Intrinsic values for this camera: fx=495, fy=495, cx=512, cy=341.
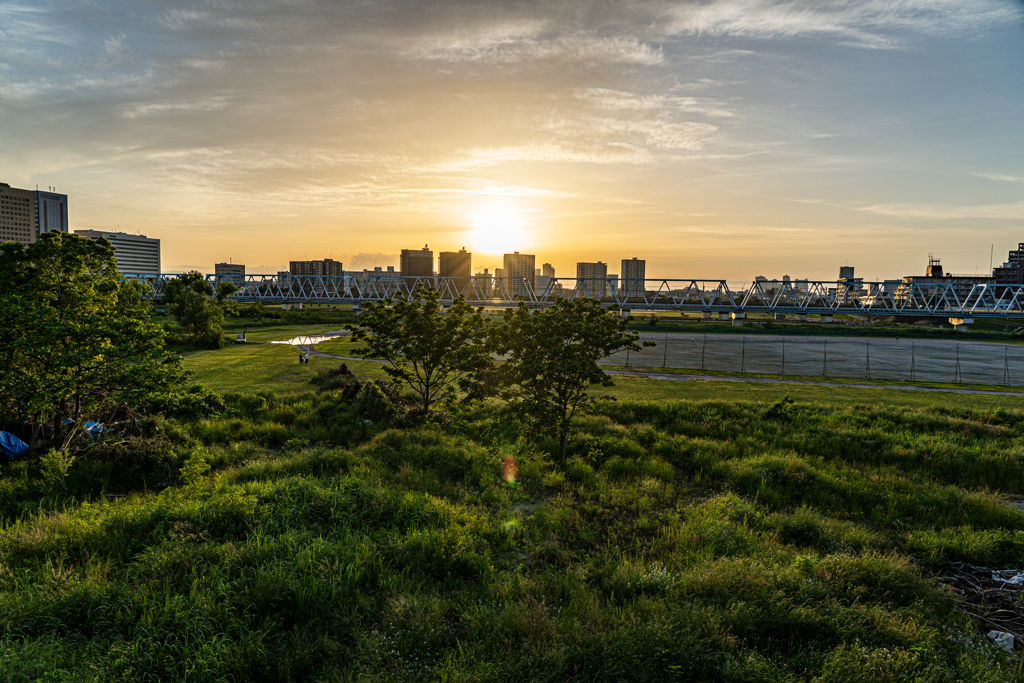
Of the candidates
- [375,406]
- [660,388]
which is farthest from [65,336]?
[660,388]

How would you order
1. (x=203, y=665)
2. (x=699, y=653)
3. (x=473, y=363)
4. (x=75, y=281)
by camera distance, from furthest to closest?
1. (x=473, y=363)
2. (x=75, y=281)
3. (x=699, y=653)
4. (x=203, y=665)

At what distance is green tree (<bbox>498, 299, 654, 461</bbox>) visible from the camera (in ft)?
46.4

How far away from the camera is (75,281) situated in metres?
12.6

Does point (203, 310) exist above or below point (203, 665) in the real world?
above

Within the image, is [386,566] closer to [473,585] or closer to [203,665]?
[473,585]

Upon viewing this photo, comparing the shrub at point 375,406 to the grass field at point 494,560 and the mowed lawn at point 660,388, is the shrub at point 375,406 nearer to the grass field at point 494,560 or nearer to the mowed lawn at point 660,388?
the grass field at point 494,560

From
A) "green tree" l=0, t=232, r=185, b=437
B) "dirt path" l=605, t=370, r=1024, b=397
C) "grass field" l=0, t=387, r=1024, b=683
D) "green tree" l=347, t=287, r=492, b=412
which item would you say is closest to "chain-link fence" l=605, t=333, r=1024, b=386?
"dirt path" l=605, t=370, r=1024, b=397

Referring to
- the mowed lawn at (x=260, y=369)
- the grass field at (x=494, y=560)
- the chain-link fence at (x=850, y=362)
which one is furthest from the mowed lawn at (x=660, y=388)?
the grass field at (x=494, y=560)

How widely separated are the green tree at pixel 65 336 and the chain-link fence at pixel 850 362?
99.1 ft

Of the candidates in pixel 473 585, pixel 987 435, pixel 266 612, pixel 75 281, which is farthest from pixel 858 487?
pixel 75 281

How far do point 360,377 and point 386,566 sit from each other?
800 inches

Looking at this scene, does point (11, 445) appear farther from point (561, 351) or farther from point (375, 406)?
point (561, 351)

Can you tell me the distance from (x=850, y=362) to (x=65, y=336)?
2081 inches

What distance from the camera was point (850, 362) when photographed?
147 ft
